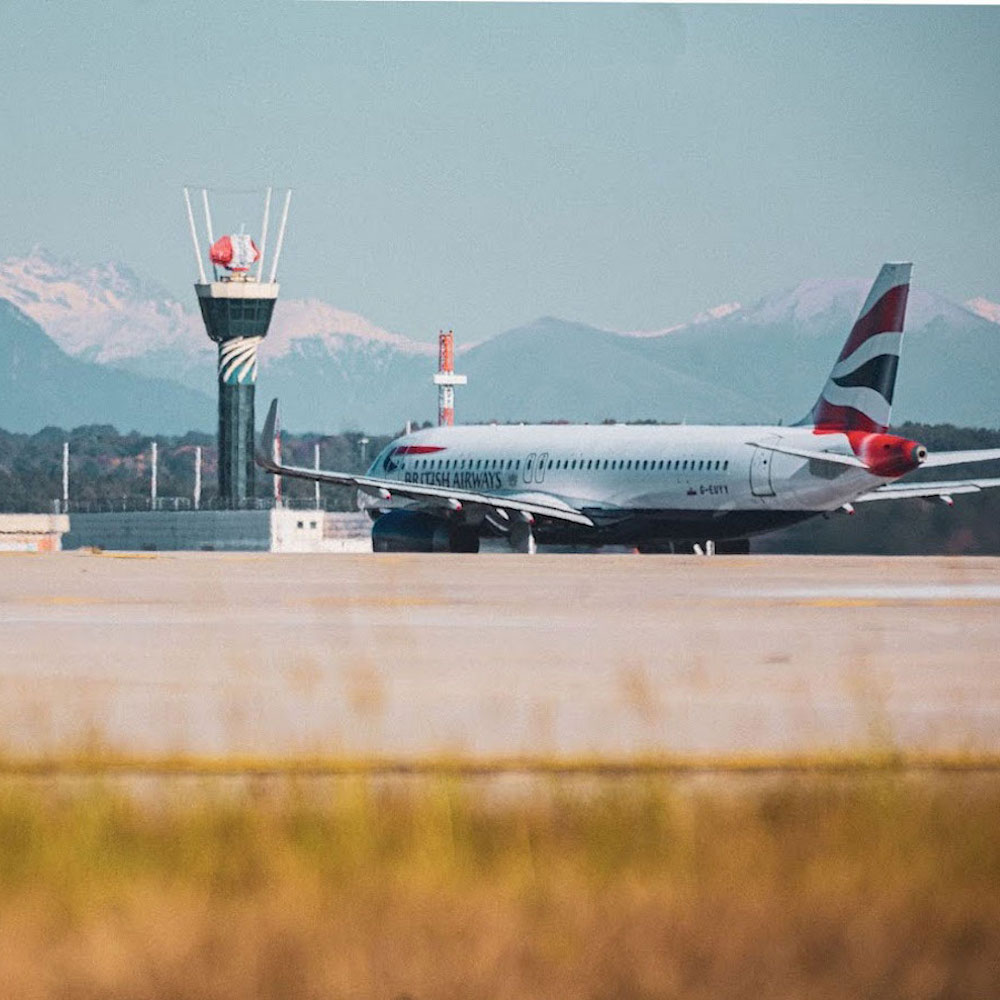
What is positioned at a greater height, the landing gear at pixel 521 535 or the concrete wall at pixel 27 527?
the concrete wall at pixel 27 527

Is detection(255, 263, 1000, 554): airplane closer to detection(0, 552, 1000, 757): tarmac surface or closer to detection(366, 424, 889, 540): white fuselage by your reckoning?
detection(366, 424, 889, 540): white fuselage

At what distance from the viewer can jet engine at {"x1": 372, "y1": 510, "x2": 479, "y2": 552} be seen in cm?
7462

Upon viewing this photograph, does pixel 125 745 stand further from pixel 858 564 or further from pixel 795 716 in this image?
pixel 858 564

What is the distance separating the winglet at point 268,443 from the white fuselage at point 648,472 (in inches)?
338

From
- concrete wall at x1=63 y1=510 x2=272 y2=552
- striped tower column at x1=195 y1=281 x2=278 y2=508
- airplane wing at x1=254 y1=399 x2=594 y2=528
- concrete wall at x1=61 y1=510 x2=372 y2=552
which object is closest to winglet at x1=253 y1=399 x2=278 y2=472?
airplane wing at x1=254 y1=399 x2=594 y2=528

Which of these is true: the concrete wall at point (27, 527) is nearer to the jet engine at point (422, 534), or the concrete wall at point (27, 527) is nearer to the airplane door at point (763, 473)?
the jet engine at point (422, 534)

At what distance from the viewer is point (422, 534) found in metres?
75.2

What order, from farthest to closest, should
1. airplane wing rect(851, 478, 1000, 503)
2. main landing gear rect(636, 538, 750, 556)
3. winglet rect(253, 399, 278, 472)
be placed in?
main landing gear rect(636, 538, 750, 556) → airplane wing rect(851, 478, 1000, 503) → winglet rect(253, 399, 278, 472)

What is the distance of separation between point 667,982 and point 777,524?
6333 cm

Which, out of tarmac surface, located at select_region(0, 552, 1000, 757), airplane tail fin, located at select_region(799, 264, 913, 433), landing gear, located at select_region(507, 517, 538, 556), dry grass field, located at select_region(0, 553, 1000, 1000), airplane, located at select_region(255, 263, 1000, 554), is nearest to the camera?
dry grass field, located at select_region(0, 553, 1000, 1000)

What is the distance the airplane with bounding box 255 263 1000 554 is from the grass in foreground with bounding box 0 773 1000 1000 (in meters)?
53.6

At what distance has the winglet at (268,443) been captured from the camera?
64.8 m

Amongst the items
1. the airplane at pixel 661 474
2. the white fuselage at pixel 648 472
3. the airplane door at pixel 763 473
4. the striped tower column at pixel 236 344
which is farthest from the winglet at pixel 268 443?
the striped tower column at pixel 236 344

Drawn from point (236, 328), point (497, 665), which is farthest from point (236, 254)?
point (497, 665)
